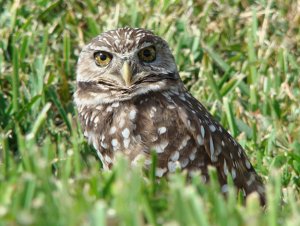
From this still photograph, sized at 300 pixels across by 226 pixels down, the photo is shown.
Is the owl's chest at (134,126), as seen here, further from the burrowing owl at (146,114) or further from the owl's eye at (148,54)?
the owl's eye at (148,54)

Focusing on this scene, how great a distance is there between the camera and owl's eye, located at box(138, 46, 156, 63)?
460 centimetres

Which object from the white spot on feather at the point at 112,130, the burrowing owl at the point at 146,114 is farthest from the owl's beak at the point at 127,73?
the white spot on feather at the point at 112,130

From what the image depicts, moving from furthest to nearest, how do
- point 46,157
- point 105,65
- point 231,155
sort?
1. point 105,65
2. point 231,155
3. point 46,157

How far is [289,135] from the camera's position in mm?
5172

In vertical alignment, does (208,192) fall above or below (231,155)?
above

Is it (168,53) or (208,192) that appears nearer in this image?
(208,192)

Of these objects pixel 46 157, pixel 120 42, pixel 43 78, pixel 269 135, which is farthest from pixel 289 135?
pixel 46 157

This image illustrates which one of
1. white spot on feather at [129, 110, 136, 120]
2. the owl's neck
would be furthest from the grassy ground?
white spot on feather at [129, 110, 136, 120]

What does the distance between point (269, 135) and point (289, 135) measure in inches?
6.2

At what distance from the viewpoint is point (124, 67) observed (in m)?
4.48

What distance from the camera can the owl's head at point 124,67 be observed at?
4480mm

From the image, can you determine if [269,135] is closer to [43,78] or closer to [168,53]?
[168,53]

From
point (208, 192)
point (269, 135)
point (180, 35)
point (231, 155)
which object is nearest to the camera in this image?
point (208, 192)

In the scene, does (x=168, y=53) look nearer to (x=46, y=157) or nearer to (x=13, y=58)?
(x=13, y=58)
